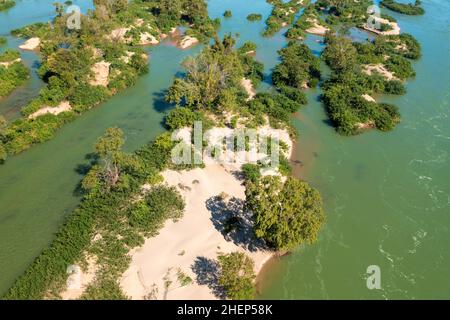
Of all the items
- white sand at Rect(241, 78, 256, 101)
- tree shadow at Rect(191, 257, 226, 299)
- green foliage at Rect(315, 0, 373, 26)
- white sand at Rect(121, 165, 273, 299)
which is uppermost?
white sand at Rect(121, 165, 273, 299)

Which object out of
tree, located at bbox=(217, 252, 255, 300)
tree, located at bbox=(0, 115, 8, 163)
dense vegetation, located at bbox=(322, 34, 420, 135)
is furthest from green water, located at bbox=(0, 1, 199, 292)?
dense vegetation, located at bbox=(322, 34, 420, 135)

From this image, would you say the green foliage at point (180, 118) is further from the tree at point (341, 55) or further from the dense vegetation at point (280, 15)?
the dense vegetation at point (280, 15)

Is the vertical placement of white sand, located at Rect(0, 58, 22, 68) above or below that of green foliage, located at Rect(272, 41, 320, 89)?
above

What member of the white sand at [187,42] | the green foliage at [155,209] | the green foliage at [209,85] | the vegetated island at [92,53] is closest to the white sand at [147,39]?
the vegetated island at [92,53]

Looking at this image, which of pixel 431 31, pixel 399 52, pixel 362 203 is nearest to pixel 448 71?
pixel 399 52

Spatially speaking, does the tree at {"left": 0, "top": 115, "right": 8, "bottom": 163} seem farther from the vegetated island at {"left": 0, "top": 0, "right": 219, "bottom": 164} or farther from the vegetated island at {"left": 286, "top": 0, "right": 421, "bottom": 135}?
the vegetated island at {"left": 286, "top": 0, "right": 421, "bottom": 135}

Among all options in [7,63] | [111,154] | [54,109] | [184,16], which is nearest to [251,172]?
[111,154]
